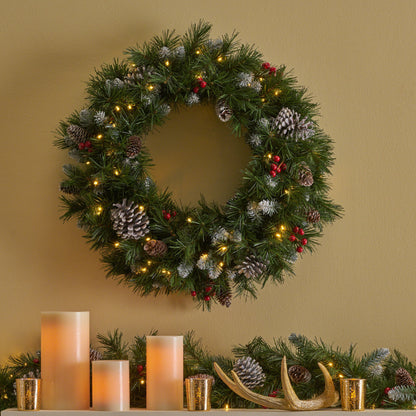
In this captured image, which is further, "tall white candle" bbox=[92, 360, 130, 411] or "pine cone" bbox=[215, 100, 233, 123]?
"pine cone" bbox=[215, 100, 233, 123]

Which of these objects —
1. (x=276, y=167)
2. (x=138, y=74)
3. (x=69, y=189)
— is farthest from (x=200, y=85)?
(x=69, y=189)

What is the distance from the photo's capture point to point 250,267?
1441mm

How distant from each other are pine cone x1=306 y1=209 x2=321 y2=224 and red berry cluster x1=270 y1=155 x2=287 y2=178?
4.9 inches

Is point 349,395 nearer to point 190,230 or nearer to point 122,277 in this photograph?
point 190,230

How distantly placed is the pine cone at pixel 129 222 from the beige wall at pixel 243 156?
0.20 m

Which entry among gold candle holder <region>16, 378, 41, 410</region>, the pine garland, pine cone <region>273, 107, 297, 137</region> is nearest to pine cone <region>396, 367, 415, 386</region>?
the pine garland

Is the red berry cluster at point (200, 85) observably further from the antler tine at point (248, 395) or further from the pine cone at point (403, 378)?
the pine cone at point (403, 378)

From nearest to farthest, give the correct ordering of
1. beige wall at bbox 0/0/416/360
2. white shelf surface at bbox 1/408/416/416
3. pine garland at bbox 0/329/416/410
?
A: white shelf surface at bbox 1/408/416/416, pine garland at bbox 0/329/416/410, beige wall at bbox 0/0/416/360

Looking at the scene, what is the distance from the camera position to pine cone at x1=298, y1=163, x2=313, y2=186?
4.75 feet

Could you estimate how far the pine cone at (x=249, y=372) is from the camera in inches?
57.2

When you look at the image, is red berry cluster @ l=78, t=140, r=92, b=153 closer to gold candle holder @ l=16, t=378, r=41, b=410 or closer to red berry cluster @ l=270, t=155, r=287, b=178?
red berry cluster @ l=270, t=155, r=287, b=178

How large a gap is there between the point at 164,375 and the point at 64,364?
0.22 meters

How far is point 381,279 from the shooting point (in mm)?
1586

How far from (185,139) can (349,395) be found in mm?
734
